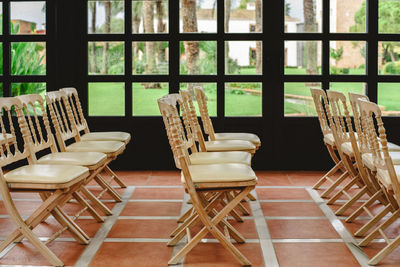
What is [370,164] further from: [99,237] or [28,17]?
[28,17]

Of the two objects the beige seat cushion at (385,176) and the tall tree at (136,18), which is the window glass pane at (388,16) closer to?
the tall tree at (136,18)

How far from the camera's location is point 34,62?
7.52 m

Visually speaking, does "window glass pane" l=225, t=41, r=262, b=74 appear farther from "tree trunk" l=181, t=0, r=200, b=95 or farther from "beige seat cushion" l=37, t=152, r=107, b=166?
"beige seat cushion" l=37, t=152, r=107, b=166

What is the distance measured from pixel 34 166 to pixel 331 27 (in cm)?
446

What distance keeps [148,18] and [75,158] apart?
3.20 meters

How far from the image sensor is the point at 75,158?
4.72 meters

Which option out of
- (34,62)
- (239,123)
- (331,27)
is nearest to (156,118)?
(239,123)

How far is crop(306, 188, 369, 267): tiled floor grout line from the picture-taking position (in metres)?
3.94

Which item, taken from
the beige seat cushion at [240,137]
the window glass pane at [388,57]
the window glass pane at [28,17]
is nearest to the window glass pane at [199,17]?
the window glass pane at [28,17]

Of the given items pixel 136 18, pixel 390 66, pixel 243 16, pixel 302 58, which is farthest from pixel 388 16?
pixel 136 18

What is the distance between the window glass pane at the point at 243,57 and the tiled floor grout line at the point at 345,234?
84.7 inches

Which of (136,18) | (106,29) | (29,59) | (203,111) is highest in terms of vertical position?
(136,18)

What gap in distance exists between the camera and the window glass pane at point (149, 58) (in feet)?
24.5

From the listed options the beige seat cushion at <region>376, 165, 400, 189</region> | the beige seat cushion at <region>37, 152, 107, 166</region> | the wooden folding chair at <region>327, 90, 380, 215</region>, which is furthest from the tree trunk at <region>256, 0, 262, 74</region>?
the beige seat cushion at <region>376, 165, 400, 189</region>
